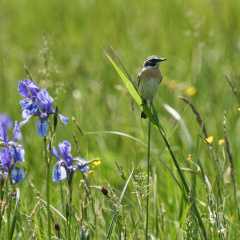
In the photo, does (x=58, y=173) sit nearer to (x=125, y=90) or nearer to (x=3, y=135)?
(x=3, y=135)

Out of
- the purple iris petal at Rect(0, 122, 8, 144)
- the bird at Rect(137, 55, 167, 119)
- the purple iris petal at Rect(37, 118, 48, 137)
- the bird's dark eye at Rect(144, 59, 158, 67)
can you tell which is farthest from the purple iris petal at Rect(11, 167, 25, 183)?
the bird's dark eye at Rect(144, 59, 158, 67)

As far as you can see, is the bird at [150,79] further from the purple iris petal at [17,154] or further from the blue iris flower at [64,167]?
the purple iris petal at [17,154]

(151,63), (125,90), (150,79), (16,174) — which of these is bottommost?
(16,174)

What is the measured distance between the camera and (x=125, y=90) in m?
4.58

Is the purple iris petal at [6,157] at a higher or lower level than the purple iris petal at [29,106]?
lower

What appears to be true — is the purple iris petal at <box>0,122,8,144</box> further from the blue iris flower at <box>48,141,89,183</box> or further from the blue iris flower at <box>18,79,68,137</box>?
the blue iris flower at <box>48,141,89,183</box>

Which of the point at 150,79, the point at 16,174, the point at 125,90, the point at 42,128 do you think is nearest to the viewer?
the point at 42,128

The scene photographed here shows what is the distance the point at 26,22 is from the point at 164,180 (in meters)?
5.78

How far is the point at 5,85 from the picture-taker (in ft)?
19.9

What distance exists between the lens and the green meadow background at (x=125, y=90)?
123 inches

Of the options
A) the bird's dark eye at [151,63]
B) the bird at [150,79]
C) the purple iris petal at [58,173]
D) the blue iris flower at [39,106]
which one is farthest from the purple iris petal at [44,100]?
the bird's dark eye at [151,63]

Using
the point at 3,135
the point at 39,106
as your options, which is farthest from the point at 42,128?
the point at 3,135

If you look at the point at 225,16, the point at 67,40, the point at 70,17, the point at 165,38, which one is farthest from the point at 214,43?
the point at 70,17

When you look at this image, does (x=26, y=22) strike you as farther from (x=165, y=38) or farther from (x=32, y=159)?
(x=32, y=159)
